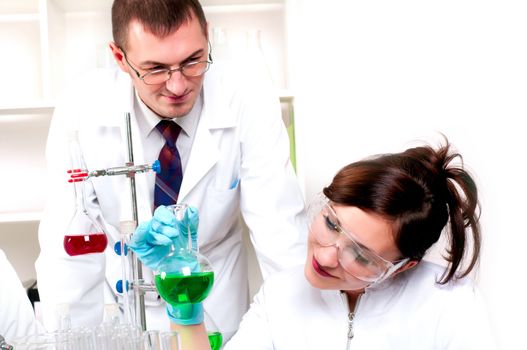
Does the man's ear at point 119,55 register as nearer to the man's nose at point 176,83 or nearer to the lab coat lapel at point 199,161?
the man's nose at point 176,83

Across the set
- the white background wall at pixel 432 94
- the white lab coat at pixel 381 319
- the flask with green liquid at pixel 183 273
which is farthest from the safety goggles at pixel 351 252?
the white background wall at pixel 432 94

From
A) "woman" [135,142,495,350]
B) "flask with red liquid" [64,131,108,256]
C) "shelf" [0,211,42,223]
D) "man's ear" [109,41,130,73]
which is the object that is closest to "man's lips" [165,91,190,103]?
"man's ear" [109,41,130,73]

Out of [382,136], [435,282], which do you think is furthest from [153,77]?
[382,136]

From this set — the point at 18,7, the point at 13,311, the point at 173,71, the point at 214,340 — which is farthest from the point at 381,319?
the point at 18,7

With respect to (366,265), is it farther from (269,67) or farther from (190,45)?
(269,67)

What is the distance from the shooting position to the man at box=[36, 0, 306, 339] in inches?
71.8

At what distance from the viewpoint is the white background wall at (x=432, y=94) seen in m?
2.55

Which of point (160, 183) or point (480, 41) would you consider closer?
point (160, 183)

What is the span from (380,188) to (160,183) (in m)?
0.76

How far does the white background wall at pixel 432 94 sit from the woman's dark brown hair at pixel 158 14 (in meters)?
0.76

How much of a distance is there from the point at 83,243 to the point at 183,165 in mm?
727

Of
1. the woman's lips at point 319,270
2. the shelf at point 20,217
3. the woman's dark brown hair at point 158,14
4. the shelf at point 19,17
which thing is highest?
the shelf at point 19,17

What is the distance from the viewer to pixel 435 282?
1.63m

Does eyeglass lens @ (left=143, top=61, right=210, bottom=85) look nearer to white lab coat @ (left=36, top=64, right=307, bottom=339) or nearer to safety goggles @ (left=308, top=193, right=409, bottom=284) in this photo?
white lab coat @ (left=36, top=64, right=307, bottom=339)
